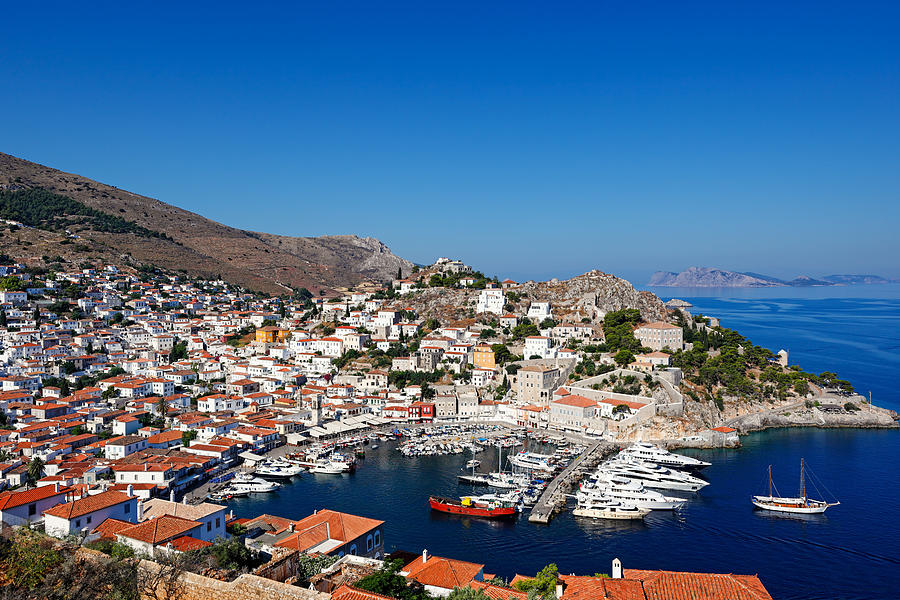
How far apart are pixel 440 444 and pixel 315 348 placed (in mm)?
20757

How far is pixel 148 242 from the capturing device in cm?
8325

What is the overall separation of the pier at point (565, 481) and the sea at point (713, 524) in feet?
1.78

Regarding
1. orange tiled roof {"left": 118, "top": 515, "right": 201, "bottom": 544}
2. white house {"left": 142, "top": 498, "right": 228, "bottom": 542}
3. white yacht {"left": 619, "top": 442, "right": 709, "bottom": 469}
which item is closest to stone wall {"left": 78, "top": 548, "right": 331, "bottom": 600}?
orange tiled roof {"left": 118, "top": 515, "right": 201, "bottom": 544}

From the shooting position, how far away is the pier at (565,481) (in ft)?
73.2

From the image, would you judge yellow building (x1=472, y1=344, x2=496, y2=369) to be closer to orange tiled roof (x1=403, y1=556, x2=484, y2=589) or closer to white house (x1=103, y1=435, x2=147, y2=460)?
white house (x1=103, y1=435, x2=147, y2=460)

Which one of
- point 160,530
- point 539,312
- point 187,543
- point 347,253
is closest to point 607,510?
point 187,543

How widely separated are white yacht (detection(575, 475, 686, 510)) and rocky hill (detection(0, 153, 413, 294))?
60303mm

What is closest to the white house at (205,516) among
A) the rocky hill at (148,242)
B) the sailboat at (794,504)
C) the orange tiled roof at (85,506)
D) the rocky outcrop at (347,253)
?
the orange tiled roof at (85,506)

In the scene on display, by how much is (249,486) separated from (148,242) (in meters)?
68.7

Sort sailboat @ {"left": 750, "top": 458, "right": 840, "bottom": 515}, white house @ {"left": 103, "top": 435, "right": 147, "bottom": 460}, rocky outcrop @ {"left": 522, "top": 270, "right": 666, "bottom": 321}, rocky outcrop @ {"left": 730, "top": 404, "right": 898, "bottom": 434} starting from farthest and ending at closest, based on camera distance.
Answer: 1. rocky outcrop @ {"left": 522, "top": 270, "right": 666, "bottom": 321}
2. rocky outcrop @ {"left": 730, "top": 404, "right": 898, "bottom": 434}
3. white house @ {"left": 103, "top": 435, "right": 147, "bottom": 460}
4. sailboat @ {"left": 750, "top": 458, "right": 840, "bottom": 515}

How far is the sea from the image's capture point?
18.2 metres

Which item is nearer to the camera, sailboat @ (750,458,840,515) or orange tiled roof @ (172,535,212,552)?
orange tiled roof @ (172,535,212,552)

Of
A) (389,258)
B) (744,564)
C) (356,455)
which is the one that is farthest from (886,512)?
(389,258)

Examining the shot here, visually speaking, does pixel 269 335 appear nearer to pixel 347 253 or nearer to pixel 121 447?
pixel 121 447
